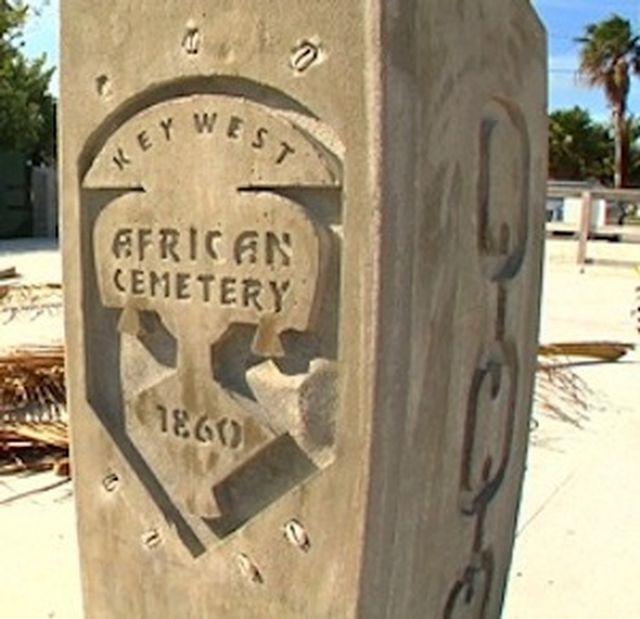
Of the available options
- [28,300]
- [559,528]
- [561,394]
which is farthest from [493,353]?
[28,300]

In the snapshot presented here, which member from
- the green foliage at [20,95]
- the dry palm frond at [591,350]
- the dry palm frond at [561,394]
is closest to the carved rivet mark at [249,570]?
the dry palm frond at [561,394]

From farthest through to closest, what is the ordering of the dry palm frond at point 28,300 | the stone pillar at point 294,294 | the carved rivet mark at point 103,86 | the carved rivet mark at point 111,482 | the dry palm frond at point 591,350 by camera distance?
the dry palm frond at point 28,300 → the dry palm frond at point 591,350 → the carved rivet mark at point 111,482 → the carved rivet mark at point 103,86 → the stone pillar at point 294,294

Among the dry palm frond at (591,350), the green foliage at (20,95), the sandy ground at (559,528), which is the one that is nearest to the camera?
the sandy ground at (559,528)

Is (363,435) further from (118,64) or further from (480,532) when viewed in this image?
(118,64)

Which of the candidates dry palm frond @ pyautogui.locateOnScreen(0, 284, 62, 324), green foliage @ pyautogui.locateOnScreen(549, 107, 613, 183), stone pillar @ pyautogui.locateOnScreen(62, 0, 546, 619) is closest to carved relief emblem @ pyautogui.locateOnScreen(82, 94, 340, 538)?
stone pillar @ pyautogui.locateOnScreen(62, 0, 546, 619)

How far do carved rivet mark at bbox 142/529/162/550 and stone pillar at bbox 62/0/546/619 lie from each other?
0.04ft

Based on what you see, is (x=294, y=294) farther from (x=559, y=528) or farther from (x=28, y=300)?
(x=28, y=300)

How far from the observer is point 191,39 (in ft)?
6.17

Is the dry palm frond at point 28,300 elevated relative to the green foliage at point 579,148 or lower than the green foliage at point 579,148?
lower

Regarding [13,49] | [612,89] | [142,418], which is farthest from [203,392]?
[612,89]

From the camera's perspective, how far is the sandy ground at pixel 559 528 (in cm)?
307

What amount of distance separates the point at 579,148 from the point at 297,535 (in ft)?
145

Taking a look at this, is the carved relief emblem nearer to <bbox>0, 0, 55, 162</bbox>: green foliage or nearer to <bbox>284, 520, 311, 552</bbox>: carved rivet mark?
<bbox>284, 520, 311, 552</bbox>: carved rivet mark

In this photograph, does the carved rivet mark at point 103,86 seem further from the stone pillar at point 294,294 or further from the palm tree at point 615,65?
the palm tree at point 615,65
